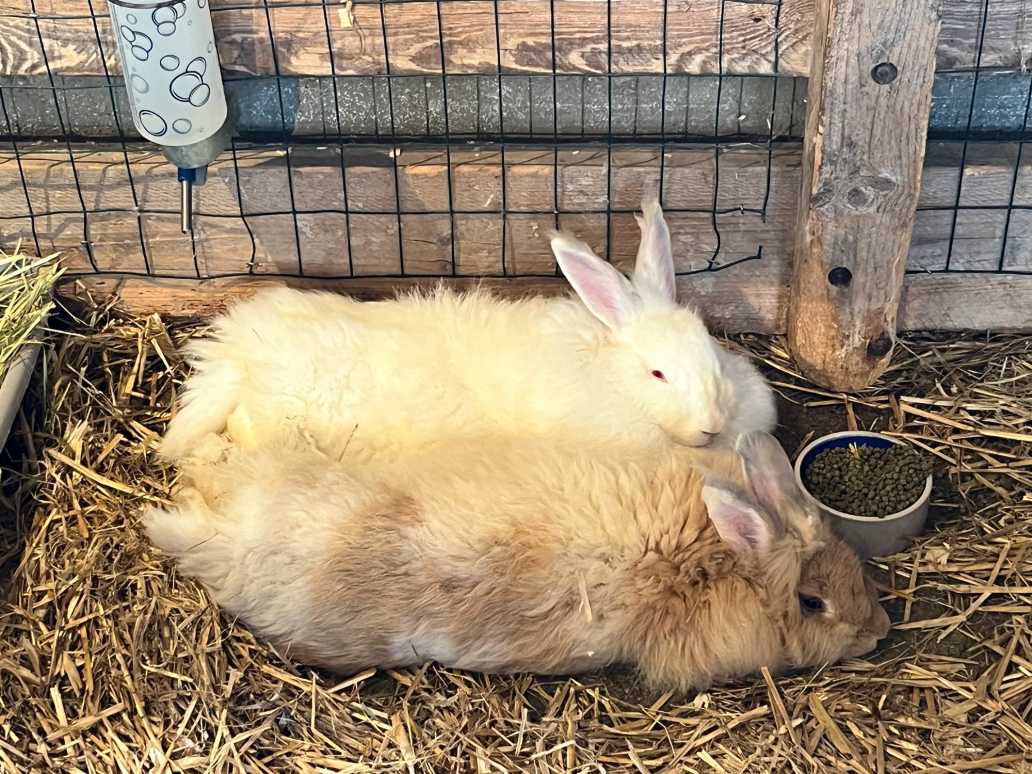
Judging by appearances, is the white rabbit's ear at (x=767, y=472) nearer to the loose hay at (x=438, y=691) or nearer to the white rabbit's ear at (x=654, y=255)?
the loose hay at (x=438, y=691)

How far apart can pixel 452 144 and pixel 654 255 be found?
80 cm

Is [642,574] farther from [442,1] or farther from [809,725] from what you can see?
[442,1]

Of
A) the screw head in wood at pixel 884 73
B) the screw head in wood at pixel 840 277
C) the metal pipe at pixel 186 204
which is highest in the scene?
the screw head in wood at pixel 884 73

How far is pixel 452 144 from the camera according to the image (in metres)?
3.62

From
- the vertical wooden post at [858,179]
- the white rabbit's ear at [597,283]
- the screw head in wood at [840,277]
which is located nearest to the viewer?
the vertical wooden post at [858,179]

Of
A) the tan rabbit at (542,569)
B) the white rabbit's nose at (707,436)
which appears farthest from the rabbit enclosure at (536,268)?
the white rabbit's nose at (707,436)

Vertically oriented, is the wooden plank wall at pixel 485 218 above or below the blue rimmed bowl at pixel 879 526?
above

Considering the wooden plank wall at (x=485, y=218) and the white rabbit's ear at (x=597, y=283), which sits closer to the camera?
the white rabbit's ear at (x=597, y=283)

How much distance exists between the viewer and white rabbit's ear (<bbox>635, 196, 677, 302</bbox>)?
3.15 m

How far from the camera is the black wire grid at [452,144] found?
3467 millimetres

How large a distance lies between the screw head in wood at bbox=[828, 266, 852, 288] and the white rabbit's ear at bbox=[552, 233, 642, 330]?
58 cm

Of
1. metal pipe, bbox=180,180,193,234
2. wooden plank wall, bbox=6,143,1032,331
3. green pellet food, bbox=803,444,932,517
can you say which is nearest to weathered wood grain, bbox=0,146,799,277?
wooden plank wall, bbox=6,143,1032,331

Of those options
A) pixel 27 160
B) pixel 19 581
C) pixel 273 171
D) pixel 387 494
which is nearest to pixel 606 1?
pixel 273 171

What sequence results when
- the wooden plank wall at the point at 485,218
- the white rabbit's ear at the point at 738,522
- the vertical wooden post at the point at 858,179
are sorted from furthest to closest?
1. the wooden plank wall at the point at 485,218
2. the vertical wooden post at the point at 858,179
3. the white rabbit's ear at the point at 738,522
